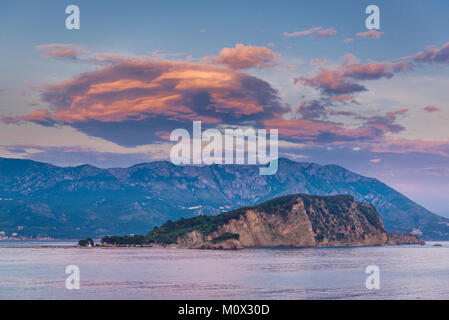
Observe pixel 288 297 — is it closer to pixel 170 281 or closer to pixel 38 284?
pixel 170 281

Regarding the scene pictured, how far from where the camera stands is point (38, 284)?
10406cm

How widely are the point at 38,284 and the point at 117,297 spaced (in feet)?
88.1
